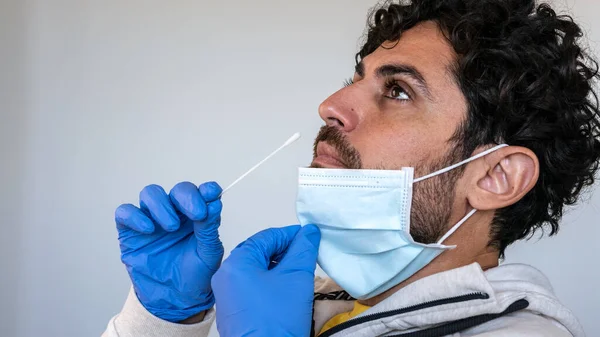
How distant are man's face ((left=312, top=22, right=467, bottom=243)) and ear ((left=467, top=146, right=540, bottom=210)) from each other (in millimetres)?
61

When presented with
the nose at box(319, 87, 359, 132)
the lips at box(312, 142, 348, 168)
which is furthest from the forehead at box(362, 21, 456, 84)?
the lips at box(312, 142, 348, 168)

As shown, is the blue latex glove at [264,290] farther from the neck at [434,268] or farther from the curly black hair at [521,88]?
the curly black hair at [521,88]

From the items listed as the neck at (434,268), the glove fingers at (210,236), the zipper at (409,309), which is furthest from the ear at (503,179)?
the glove fingers at (210,236)

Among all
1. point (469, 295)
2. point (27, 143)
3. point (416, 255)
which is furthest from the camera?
point (27, 143)

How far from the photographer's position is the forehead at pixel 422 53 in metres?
1.31

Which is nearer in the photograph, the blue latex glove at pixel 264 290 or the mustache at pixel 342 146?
the blue latex glove at pixel 264 290

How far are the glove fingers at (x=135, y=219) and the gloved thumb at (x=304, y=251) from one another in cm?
29

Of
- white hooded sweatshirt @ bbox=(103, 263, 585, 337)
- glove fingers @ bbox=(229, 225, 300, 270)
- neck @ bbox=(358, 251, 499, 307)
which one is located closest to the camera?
white hooded sweatshirt @ bbox=(103, 263, 585, 337)

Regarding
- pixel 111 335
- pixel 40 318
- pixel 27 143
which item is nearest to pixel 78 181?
pixel 27 143

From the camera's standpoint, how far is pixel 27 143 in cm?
236

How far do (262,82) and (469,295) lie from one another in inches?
56.8

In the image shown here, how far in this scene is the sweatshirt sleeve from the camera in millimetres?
1381

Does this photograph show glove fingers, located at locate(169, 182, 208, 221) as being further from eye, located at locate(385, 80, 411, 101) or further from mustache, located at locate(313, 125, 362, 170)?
eye, located at locate(385, 80, 411, 101)

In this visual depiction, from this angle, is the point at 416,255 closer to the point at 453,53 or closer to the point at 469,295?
the point at 469,295
